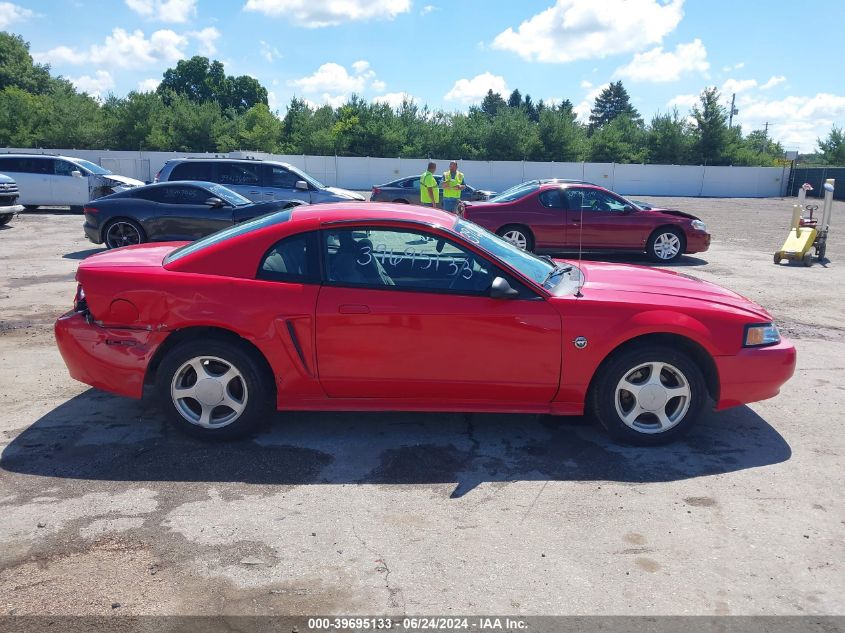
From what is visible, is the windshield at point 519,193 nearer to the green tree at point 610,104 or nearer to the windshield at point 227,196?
the windshield at point 227,196

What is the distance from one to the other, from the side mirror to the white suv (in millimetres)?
18493

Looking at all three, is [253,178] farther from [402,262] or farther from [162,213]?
[402,262]

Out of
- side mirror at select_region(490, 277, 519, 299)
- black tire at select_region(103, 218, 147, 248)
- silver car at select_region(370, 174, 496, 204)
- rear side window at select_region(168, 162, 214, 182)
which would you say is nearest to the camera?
side mirror at select_region(490, 277, 519, 299)

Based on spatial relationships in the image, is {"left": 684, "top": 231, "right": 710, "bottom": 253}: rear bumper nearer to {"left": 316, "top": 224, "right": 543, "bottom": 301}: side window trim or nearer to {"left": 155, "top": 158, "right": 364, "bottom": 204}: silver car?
{"left": 155, "top": 158, "right": 364, "bottom": 204}: silver car

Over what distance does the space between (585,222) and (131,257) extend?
935cm

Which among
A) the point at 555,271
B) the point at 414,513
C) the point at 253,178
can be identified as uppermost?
the point at 253,178

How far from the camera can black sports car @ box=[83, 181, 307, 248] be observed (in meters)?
11.5

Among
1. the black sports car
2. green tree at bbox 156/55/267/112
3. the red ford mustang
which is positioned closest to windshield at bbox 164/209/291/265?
the red ford mustang

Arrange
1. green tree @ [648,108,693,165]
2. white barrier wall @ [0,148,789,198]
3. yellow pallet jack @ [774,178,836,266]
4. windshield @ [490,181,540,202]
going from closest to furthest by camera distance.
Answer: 1. yellow pallet jack @ [774,178,836,266]
2. windshield @ [490,181,540,202]
3. white barrier wall @ [0,148,789,198]
4. green tree @ [648,108,693,165]

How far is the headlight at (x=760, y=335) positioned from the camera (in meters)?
4.48

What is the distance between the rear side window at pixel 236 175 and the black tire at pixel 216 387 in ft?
38.2

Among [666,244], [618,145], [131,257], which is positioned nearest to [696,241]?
[666,244]

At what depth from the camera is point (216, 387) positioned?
4.37 meters

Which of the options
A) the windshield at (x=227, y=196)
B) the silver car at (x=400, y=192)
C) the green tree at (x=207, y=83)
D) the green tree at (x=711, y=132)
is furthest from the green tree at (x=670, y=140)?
the green tree at (x=207, y=83)
